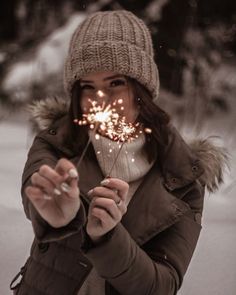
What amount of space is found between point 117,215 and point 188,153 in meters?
0.33

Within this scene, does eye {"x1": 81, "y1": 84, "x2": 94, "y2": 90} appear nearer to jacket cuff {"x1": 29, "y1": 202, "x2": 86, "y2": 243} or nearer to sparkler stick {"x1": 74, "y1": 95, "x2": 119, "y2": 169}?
sparkler stick {"x1": 74, "y1": 95, "x2": 119, "y2": 169}

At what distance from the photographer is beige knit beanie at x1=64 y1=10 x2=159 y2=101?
2.90 ft

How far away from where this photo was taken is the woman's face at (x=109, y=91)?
875mm

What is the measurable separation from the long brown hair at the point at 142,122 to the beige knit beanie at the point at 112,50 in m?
0.02

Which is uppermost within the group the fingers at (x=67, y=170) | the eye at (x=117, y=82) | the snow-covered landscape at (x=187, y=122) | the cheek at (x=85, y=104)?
the fingers at (x=67, y=170)

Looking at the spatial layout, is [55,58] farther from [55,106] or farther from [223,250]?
[55,106]

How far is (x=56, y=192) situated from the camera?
0.59 metres

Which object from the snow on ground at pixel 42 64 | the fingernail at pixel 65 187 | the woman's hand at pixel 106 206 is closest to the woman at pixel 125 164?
the woman's hand at pixel 106 206

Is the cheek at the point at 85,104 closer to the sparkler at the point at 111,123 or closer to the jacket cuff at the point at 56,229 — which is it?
the sparkler at the point at 111,123

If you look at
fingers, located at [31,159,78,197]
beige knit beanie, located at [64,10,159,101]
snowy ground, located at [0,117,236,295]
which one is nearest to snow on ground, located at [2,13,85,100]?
snowy ground, located at [0,117,236,295]

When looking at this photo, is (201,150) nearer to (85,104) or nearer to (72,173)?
(85,104)

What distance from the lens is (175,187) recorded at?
928mm

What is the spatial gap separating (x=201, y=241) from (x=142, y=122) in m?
1.04

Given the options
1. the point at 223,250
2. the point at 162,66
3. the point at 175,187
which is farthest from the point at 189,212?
the point at 162,66
